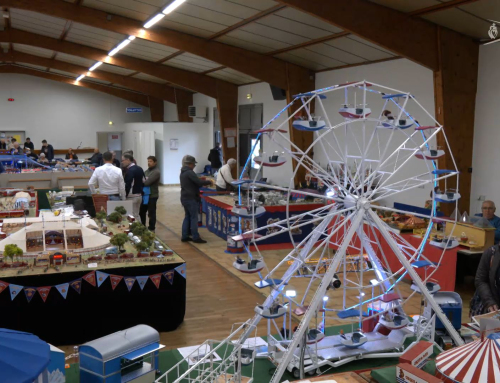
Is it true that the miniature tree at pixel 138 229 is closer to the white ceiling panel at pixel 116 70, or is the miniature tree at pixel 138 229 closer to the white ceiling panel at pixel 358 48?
the white ceiling panel at pixel 358 48

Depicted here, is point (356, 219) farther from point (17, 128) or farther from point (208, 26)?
point (17, 128)

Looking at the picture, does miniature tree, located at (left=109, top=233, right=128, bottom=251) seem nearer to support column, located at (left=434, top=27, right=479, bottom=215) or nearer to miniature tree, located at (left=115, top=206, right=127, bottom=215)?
miniature tree, located at (left=115, top=206, right=127, bottom=215)

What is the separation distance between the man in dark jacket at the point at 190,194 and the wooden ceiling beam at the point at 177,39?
10.1 feet

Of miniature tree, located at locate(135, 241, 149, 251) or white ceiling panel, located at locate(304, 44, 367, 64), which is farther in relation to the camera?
white ceiling panel, located at locate(304, 44, 367, 64)

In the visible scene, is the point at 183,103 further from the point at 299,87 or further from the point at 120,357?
the point at 120,357

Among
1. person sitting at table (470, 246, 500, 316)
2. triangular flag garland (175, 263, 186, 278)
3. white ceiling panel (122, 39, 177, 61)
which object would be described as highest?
white ceiling panel (122, 39, 177, 61)

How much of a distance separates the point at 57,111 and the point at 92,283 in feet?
68.2

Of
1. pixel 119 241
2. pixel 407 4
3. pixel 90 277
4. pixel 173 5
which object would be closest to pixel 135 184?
pixel 173 5

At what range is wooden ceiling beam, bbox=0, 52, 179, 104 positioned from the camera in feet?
66.2

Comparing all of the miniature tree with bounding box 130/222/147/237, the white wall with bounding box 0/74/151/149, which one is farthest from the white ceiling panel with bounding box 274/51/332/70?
the white wall with bounding box 0/74/151/149

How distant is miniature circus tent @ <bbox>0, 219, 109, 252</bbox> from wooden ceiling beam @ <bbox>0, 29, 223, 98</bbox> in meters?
10.9

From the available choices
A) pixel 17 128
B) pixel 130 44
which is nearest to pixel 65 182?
pixel 130 44

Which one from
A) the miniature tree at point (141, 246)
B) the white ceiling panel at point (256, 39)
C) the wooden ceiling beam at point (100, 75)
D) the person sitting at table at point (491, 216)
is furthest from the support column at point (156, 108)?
the miniature tree at point (141, 246)

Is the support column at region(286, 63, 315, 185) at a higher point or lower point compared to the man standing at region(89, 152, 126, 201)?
higher
